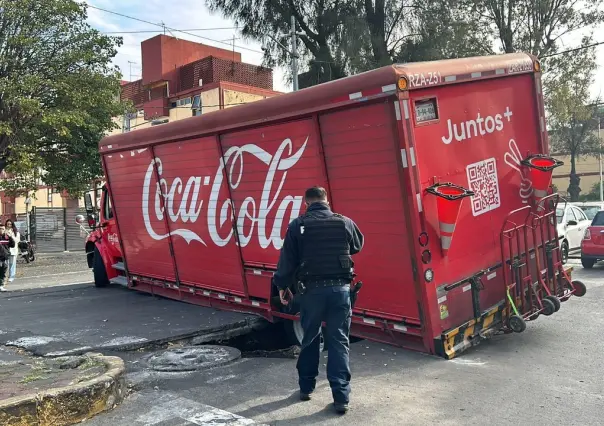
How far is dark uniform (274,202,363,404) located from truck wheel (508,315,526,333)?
7.10ft

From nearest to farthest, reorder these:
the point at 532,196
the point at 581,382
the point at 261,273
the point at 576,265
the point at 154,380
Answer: the point at 581,382, the point at 154,380, the point at 532,196, the point at 261,273, the point at 576,265

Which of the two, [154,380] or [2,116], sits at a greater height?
[2,116]

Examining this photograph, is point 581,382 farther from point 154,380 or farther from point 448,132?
point 154,380

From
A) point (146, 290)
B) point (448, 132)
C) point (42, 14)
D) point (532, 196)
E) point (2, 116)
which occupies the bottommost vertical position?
point (146, 290)

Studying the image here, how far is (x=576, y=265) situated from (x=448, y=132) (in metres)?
10.5

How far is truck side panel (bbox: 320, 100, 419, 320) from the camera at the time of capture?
556 cm

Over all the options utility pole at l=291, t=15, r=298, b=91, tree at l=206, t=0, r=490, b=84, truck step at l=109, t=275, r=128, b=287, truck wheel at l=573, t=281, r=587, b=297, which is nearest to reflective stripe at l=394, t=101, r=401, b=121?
truck wheel at l=573, t=281, r=587, b=297

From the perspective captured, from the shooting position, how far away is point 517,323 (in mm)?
5879

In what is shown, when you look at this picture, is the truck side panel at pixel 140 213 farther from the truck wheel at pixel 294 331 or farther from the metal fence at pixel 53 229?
the metal fence at pixel 53 229

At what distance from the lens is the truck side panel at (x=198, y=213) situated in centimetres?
774

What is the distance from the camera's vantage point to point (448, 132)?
5.88m

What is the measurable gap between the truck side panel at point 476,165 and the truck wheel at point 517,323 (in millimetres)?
354

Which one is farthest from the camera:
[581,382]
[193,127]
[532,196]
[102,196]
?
[102,196]

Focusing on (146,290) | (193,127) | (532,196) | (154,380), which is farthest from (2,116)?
(532,196)
